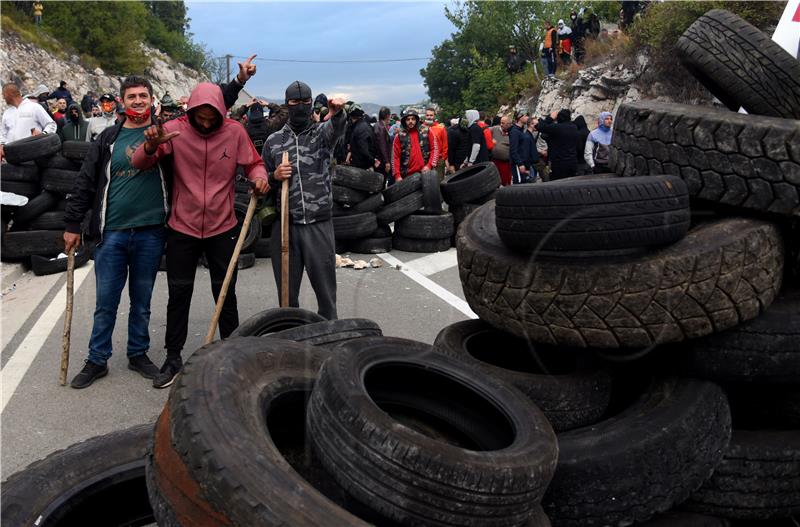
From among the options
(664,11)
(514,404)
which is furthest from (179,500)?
(664,11)

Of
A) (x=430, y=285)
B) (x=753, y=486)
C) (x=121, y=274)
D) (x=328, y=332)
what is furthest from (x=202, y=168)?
(x=753, y=486)

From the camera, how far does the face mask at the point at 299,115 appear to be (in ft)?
20.6

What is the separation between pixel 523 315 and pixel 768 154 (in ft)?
5.12

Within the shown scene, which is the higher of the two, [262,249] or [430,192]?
[430,192]

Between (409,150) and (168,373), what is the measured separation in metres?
9.32

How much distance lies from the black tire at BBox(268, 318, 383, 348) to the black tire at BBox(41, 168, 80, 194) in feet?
23.5

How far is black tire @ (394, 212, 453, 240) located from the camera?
444 inches

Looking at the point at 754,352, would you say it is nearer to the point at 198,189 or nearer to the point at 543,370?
the point at 543,370

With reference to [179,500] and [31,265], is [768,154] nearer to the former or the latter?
[179,500]

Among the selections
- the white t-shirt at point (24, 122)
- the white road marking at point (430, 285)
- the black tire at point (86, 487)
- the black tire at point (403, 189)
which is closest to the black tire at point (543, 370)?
the black tire at point (86, 487)

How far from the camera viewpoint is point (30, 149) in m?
10.0

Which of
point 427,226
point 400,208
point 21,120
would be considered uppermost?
point 21,120

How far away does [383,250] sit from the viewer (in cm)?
1134

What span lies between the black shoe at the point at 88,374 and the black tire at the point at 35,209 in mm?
4885
